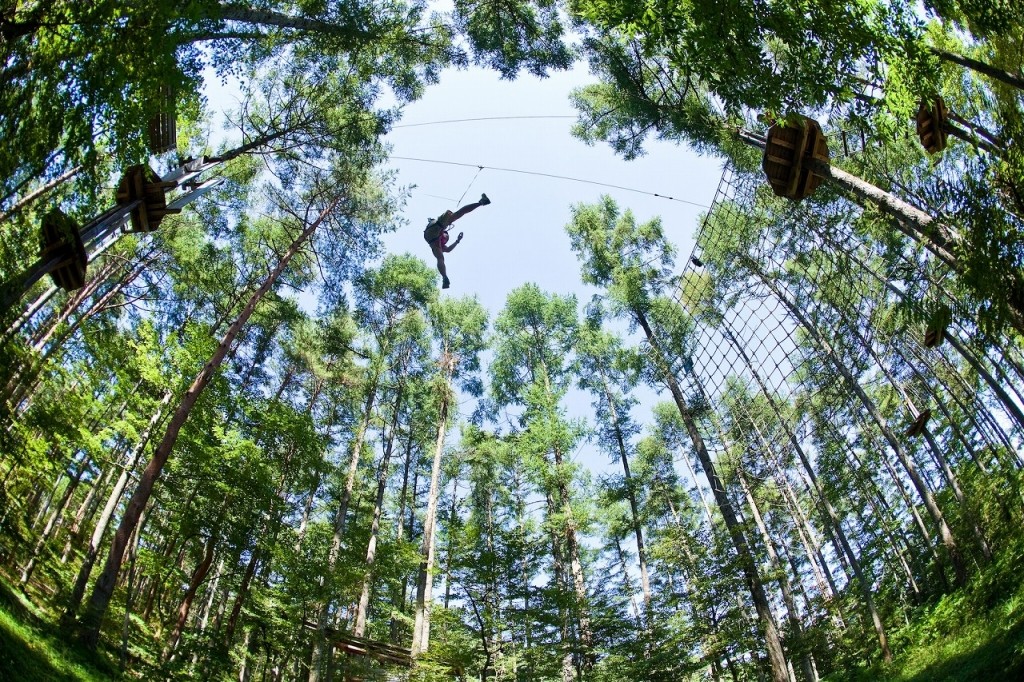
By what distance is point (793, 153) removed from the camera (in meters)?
4.05

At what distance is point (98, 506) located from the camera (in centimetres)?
1211

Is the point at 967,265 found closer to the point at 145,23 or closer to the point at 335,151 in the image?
the point at 145,23

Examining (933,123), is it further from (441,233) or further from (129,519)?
(129,519)

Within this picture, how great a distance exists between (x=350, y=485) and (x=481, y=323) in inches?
271

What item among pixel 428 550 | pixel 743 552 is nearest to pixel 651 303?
pixel 743 552

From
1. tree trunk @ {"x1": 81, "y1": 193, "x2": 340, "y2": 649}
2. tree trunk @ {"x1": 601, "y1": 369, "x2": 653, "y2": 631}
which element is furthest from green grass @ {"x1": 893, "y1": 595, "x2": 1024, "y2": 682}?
tree trunk @ {"x1": 81, "y1": 193, "x2": 340, "y2": 649}

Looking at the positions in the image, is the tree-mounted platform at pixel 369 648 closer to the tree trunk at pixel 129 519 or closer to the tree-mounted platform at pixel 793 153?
the tree trunk at pixel 129 519

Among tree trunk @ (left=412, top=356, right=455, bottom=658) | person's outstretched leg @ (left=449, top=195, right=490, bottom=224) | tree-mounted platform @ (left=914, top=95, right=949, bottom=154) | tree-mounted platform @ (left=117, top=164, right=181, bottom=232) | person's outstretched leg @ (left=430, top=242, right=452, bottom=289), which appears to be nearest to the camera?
tree-mounted platform @ (left=914, top=95, right=949, bottom=154)

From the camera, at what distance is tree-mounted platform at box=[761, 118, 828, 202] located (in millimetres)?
3961

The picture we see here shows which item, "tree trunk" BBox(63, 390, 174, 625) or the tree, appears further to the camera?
the tree

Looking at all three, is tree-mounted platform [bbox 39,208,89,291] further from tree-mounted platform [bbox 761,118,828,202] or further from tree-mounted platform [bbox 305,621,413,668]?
tree-mounted platform [bbox 305,621,413,668]

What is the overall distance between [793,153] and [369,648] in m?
9.77

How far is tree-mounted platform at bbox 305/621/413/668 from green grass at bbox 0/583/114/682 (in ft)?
10.7

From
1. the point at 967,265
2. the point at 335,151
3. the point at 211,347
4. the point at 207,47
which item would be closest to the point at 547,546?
the point at 211,347
